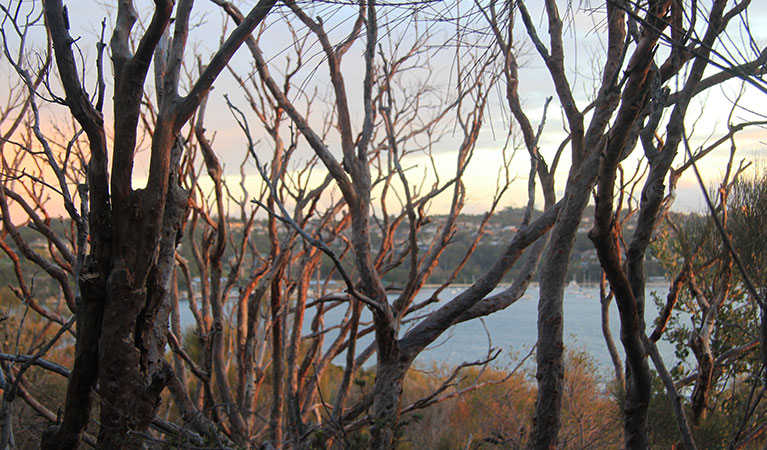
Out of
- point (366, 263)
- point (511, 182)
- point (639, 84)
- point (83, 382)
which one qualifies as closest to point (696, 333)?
point (511, 182)

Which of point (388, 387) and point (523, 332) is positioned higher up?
point (388, 387)

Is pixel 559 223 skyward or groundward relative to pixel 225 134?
groundward

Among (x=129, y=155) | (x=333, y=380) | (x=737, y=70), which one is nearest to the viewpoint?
(x=737, y=70)

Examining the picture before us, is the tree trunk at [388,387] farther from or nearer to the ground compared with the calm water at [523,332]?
farther from the ground

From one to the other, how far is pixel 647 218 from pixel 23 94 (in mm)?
3223

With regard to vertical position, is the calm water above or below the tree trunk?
below

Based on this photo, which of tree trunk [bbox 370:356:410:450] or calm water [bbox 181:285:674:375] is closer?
tree trunk [bbox 370:356:410:450]

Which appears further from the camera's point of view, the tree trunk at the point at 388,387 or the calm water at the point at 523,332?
the calm water at the point at 523,332

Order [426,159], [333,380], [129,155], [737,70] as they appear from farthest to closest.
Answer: [333,380], [426,159], [129,155], [737,70]

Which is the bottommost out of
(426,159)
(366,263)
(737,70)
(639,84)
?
(366,263)

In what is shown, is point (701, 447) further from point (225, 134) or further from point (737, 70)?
point (225, 134)

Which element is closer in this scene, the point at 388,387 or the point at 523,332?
the point at 388,387

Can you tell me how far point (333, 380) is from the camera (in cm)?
927

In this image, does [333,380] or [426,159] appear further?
[333,380]
